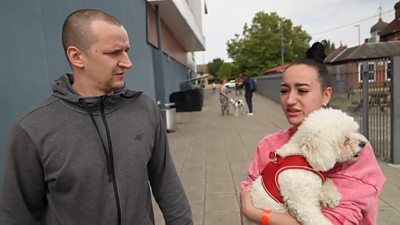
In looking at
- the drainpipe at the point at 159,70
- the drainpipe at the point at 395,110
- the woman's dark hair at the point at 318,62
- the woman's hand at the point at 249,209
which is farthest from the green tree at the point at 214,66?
the woman's hand at the point at 249,209

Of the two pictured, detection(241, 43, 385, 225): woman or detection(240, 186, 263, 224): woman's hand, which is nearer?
detection(241, 43, 385, 225): woman

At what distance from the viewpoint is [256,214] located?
1.82m

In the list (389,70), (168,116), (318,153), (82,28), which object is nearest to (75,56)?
(82,28)

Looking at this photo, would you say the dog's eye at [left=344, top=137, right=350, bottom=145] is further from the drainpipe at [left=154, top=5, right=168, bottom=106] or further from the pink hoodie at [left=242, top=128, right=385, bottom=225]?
the drainpipe at [left=154, top=5, right=168, bottom=106]

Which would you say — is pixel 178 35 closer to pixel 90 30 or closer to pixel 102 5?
pixel 102 5

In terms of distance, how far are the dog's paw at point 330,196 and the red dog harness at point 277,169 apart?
61mm

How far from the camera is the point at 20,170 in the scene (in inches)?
64.2

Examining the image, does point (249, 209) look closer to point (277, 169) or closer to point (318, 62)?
point (277, 169)

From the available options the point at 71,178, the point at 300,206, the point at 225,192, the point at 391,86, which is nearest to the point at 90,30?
the point at 71,178

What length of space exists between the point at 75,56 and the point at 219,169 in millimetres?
5692

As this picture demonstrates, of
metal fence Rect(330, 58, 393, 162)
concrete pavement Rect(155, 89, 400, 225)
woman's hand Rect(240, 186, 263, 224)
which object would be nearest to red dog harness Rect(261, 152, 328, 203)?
woman's hand Rect(240, 186, 263, 224)

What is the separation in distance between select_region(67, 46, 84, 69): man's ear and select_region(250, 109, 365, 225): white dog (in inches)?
44.6

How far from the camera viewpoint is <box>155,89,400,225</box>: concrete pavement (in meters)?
4.79

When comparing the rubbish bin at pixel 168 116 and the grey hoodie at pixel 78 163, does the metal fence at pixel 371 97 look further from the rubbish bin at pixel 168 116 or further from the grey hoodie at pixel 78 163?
the grey hoodie at pixel 78 163
